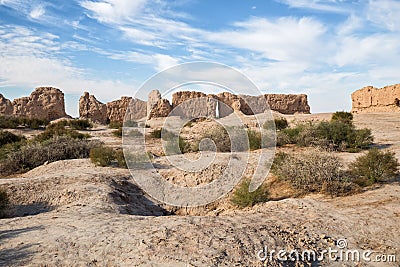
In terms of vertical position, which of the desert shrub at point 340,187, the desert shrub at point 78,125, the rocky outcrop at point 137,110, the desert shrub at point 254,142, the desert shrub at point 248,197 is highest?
the rocky outcrop at point 137,110

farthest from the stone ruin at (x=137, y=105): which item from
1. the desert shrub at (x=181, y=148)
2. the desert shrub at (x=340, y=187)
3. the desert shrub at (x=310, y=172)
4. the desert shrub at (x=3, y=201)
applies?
the desert shrub at (x=3, y=201)

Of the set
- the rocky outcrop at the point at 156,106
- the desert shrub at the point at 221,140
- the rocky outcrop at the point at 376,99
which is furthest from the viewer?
the rocky outcrop at the point at 156,106

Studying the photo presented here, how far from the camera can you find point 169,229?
4.64 m

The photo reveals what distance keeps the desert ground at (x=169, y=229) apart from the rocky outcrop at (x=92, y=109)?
24.2m

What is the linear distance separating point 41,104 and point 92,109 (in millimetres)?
4306

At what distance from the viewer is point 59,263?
3781 millimetres

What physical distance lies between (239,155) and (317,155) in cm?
280

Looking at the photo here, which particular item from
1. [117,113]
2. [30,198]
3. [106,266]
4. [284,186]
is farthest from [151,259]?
[117,113]

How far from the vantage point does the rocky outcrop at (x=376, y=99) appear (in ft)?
87.1

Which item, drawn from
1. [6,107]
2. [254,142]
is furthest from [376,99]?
[6,107]

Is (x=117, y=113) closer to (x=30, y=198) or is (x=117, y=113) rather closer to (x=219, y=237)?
(x=30, y=198)

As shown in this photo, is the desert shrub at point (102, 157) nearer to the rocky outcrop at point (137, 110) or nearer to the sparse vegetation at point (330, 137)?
the sparse vegetation at point (330, 137)

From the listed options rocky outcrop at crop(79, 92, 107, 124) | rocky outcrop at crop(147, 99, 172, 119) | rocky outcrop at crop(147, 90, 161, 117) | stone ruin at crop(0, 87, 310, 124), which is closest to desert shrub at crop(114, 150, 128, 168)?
stone ruin at crop(0, 87, 310, 124)

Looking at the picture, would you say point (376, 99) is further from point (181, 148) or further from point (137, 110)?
point (181, 148)
